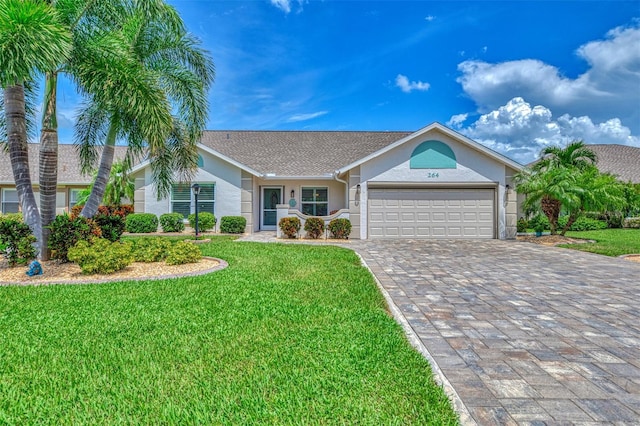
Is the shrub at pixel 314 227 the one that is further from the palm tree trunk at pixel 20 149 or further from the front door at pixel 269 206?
the palm tree trunk at pixel 20 149

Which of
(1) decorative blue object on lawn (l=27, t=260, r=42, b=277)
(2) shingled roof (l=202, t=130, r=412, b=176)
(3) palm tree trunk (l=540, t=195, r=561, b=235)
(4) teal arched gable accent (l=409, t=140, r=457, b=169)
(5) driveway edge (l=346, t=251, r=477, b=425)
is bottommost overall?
(5) driveway edge (l=346, t=251, r=477, b=425)

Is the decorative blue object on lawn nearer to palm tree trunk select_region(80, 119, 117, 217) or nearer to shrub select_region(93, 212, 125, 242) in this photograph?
shrub select_region(93, 212, 125, 242)

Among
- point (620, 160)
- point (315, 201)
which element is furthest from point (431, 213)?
point (620, 160)

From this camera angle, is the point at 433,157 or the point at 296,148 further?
the point at 296,148

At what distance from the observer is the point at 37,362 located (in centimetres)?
332

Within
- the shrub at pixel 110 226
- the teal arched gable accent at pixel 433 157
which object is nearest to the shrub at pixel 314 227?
the teal arched gable accent at pixel 433 157

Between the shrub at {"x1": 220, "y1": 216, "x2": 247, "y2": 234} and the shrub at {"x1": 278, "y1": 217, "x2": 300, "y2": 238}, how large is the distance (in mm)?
2794

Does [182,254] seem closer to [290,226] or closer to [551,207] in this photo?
[290,226]

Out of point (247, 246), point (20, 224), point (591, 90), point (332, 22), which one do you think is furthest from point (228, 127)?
point (591, 90)

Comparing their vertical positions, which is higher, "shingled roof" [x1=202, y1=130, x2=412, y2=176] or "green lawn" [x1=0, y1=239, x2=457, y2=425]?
"shingled roof" [x1=202, y1=130, x2=412, y2=176]

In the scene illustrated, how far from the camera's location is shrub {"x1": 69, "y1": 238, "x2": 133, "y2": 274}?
704 cm

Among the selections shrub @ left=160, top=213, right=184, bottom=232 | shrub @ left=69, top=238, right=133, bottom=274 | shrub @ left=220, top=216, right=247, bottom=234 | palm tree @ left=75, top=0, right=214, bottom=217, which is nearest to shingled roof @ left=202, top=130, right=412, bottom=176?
shrub @ left=220, top=216, right=247, bottom=234

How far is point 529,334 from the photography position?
411 cm

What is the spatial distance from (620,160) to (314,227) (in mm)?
28618
